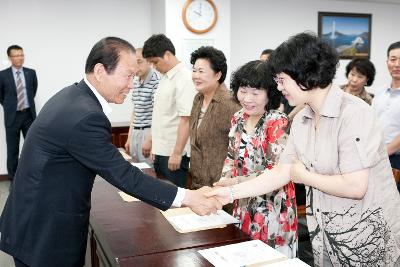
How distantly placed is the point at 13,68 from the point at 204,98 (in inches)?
148

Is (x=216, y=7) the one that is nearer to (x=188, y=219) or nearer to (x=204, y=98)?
(x=204, y=98)

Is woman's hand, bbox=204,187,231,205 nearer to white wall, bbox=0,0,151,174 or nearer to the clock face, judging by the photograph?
the clock face

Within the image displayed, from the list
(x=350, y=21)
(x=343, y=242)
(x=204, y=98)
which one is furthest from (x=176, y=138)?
(x=350, y=21)

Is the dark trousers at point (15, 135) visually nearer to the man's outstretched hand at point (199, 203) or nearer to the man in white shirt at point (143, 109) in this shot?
the man in white shirt at point (143, 109)

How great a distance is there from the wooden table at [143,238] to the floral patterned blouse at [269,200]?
233 millimetres

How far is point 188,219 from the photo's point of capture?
1.83m

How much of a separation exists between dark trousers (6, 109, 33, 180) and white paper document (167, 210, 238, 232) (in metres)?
4.41

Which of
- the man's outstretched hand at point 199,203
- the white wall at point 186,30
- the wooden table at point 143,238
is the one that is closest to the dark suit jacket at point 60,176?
the wooden table at point 143,238

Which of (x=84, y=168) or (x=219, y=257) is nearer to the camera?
(x=219, y=257)

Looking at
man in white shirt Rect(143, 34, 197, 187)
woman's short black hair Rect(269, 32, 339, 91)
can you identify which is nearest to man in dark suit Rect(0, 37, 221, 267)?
woman's short black hair Rect(269, 32, 339, 91)

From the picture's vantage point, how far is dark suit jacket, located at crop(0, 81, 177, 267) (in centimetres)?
146

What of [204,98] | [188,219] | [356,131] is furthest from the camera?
[204,98]

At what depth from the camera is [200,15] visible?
18.9 ft

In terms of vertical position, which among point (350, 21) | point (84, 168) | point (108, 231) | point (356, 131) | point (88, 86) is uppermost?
point (350, 21)
